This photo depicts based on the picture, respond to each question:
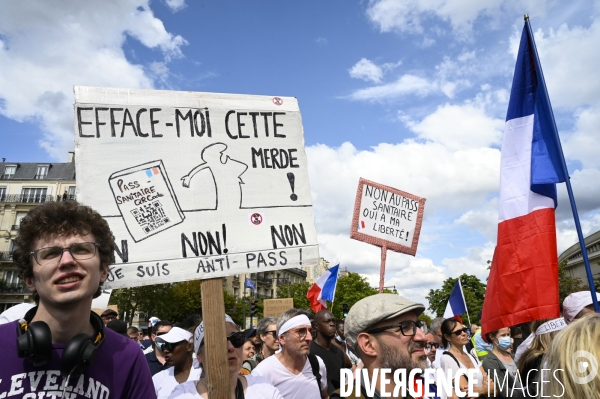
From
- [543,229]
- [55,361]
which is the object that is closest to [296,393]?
[543,229]

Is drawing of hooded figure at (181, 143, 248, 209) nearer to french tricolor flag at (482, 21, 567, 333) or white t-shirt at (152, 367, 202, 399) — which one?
white t-shirt at (152, 367, 202, 399)

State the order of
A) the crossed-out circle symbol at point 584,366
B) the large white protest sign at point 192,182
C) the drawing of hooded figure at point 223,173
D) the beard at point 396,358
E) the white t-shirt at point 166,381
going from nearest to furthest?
the crossed-out circle symbol at point 584,366 → the beard at point 396,358 → the large white protest sign at point 192,182 → the drawing of hooded figure at point 223,173 → the white t-shirt at point 166,381

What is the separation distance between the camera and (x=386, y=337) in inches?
106

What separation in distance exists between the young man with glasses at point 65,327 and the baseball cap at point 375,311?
1226 mm

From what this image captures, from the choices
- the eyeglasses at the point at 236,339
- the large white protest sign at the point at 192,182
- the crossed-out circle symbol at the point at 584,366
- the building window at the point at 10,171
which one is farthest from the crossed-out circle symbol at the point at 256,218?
the building window at the point at 10,171

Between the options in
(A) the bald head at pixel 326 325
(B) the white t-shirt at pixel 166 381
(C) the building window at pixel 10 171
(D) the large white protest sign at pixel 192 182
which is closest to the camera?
(D) the large white protest sign at pixel 192 182

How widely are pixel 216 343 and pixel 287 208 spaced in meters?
1.17

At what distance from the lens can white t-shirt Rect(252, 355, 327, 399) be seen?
4.50 meters

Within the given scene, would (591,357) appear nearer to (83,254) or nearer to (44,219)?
(83,254)

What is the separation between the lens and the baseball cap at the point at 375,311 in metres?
2.70

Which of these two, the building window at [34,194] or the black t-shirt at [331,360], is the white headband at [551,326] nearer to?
the black t-shirt at [331,360]

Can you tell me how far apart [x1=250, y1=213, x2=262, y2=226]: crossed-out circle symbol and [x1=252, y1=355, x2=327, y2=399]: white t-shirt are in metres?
1.91

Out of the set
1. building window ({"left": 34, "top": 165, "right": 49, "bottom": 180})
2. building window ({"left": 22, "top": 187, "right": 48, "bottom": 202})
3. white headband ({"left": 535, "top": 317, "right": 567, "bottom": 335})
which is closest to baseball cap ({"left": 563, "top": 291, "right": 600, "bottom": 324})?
white headband ({"left": 535, "top": 317, "right": 567, "bottom": 335})

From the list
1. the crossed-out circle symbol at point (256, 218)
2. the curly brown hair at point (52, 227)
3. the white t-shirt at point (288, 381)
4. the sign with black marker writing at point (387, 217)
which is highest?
the sign with black marker writing at point (387, 217)
